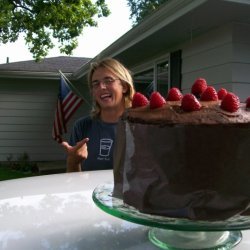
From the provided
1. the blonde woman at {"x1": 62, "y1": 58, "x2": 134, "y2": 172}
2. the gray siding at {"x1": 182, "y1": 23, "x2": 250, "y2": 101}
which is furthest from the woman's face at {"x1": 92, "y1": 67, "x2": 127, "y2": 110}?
the gray siding at {"x1": 182, "y1": 23, "x2": 250, "y2": 101}

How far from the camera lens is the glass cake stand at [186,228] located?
0.98 metres

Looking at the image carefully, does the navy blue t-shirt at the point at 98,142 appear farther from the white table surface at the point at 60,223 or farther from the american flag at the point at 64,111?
the american flag at the point at 64,111

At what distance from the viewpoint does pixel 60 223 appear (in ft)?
3.92

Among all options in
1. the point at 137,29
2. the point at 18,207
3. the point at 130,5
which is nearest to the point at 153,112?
the point at 18,207

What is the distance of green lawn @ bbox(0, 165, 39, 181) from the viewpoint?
9984 millimetres

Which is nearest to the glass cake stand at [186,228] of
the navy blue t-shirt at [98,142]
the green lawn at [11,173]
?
the navy blue t-shirt at [98,142]

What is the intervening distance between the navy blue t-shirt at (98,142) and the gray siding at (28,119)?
10274 millimetres

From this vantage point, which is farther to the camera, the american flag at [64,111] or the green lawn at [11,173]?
the green lawn at [11,173]

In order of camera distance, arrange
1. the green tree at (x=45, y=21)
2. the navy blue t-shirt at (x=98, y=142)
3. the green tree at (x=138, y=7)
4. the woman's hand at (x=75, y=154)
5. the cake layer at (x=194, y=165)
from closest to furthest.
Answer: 1. the cake layer at (x=194, y=165)
2. the woman's hand at (x=75, y=154)
3. the navy blue t-shirt at (x=98, y=142)
4. the green tree at (x=45, y=21)
5. the green tree at (x=138, y=7)

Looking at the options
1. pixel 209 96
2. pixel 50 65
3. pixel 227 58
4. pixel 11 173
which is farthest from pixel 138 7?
pixel 209 96

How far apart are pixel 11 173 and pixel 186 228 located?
10266 mm

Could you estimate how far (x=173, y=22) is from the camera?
5074mm

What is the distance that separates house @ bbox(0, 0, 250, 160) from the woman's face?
187cm

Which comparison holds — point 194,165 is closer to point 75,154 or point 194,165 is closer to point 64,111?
point 75,154
